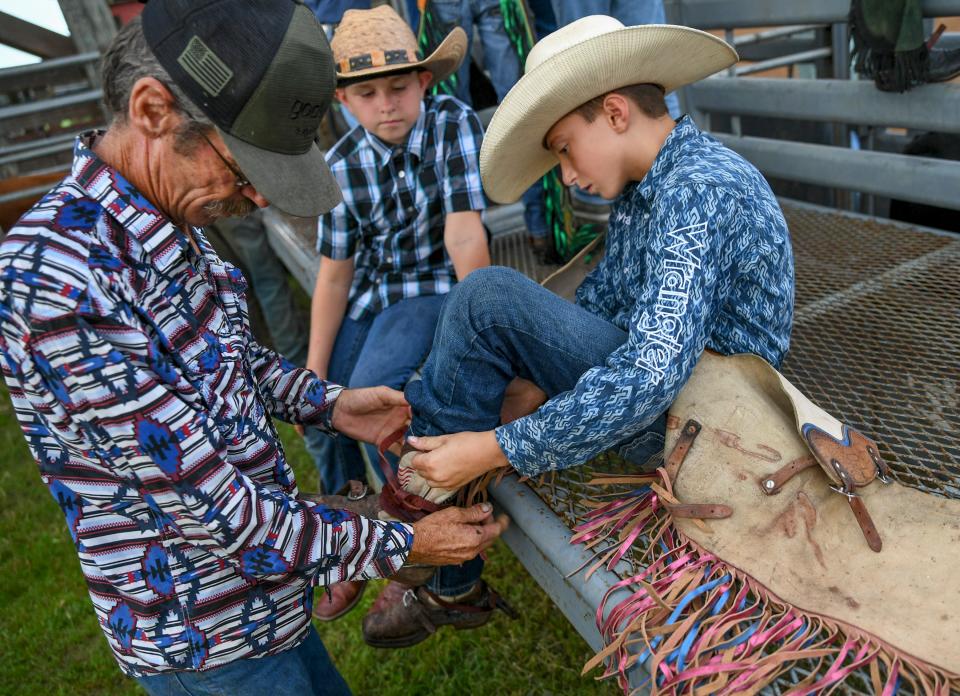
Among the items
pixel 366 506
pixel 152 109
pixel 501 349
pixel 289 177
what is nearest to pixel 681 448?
pixel 501 349

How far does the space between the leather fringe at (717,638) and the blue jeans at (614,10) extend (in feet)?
6.68

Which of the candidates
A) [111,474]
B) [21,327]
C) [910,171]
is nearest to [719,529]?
[111,474]

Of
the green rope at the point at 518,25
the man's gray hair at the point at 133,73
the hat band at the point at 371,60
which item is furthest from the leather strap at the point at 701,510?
the green rope at the point at 518,25

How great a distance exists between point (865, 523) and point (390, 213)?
180 centimetres

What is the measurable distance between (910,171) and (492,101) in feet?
6.85

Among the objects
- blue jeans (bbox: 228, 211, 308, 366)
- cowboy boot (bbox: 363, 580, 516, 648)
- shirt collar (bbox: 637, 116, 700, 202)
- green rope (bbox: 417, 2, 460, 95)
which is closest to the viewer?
shirt collar (bbox: 637, 116, 700, 202)

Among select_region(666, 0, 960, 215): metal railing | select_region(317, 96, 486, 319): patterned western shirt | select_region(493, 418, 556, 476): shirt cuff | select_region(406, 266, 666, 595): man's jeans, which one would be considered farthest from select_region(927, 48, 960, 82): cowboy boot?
select_region(493, 418, 556, 476): shirt cuff

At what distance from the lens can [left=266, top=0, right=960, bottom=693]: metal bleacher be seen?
190cm

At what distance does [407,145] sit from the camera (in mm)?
2686

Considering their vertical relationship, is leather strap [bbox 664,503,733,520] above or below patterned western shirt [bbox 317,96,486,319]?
below

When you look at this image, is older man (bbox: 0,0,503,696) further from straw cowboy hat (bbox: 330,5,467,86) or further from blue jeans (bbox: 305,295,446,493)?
straw cowboy hat (bbox: 330,5,467,86)

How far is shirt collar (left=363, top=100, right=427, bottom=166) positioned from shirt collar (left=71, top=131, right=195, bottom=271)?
142cm

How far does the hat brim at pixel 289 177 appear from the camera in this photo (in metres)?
1.34

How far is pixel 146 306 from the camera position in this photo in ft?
4.29
